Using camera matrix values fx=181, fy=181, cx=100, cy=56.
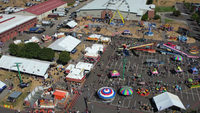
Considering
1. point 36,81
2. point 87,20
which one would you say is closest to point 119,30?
point 87,20

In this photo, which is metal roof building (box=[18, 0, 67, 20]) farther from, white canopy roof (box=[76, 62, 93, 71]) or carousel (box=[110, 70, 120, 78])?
carousel (box=[110, 70, 120, 78])

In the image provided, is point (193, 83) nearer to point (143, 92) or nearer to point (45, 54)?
point (143, 92)

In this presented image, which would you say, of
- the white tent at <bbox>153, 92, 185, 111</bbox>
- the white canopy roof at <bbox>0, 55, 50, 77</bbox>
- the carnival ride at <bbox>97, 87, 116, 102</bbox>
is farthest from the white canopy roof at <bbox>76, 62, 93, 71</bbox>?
the white tent at <bbox>153, 92, 185, 111</bbox>

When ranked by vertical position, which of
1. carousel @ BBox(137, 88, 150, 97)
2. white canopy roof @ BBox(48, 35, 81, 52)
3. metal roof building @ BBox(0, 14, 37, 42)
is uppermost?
metal roof building @ BBox(0, 14, 37, 42)

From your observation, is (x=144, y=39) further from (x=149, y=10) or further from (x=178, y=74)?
(x=149, y=10)

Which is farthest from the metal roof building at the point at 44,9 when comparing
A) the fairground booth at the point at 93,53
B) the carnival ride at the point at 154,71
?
the carnival ride at the point at 154,71

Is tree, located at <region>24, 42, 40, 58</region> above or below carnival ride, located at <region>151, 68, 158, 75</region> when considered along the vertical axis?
above

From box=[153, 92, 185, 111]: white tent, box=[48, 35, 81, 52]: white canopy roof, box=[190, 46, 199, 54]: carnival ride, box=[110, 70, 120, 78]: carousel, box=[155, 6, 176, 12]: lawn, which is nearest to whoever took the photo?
box=[153, 92, 185, 111]: white tent
